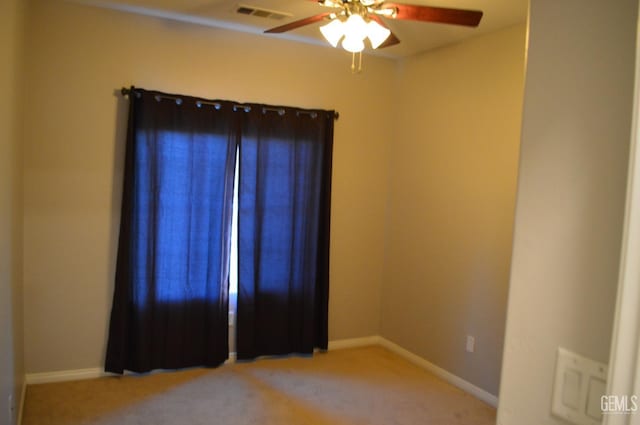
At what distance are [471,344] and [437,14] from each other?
2408 mm

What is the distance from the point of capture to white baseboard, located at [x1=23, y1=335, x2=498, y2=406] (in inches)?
131

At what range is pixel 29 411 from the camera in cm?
291

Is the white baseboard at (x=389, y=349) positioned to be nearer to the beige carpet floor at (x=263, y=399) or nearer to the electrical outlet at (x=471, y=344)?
the beige carpet floor at (x=263, y=399)

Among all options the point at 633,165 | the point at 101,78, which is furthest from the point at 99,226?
the point at 633,165

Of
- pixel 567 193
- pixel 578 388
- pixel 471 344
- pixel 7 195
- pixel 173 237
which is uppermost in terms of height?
pixel 567 193

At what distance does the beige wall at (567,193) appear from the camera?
0.80 m

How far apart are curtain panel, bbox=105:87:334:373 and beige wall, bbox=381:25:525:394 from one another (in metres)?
0.72

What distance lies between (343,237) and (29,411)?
8.63ft

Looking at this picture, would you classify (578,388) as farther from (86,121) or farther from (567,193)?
(86,121)

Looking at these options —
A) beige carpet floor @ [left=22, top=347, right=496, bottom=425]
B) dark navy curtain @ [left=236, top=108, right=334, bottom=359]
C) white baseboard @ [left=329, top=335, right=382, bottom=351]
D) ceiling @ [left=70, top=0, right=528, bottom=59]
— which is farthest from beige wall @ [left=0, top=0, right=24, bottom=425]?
white baseboard @ [left=329, top=335, right=382, bottom=351]

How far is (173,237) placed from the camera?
3561 mm

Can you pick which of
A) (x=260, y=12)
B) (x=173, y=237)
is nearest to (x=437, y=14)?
(x=260, y=12)

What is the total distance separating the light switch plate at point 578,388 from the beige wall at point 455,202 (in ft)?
8.26

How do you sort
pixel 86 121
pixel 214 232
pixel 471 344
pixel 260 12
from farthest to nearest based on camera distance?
pixel 214 232, pixel 471 344, pixel 86 121, pixel 260 12
